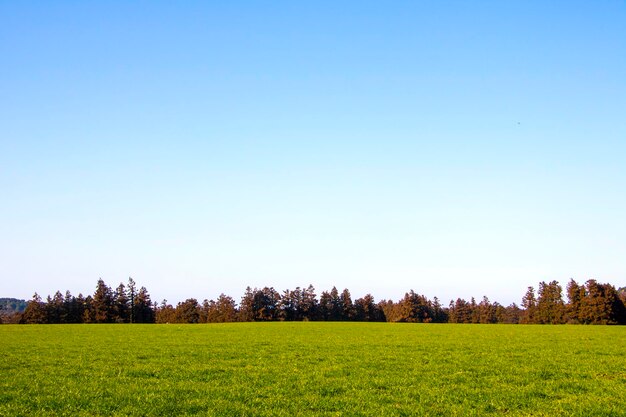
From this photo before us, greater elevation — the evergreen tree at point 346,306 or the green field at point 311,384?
the green field at point 311,384

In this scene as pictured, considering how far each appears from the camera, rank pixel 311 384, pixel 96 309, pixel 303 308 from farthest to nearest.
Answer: pixel 303 308 → pixel 96 309 → pixel 311 384

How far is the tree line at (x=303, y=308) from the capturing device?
131375 millimetres

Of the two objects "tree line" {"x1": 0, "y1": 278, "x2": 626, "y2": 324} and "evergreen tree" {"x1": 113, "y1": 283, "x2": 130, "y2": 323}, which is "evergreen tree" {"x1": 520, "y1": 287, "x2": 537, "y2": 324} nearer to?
"tree line" {"x1": 0, "y1": 278, "x2": 626, "y2": 324}

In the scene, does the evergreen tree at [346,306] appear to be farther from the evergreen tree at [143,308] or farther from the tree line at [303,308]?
the evergreen tree at [143,308]

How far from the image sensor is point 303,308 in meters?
172

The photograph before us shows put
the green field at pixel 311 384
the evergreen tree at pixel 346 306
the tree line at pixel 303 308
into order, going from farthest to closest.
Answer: the evergreen tree at pixel 346 306 → the tree line at pixel 303 308 → the green field at pixel 311 384

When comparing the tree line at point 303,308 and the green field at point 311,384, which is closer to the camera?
the green field at point 311,384

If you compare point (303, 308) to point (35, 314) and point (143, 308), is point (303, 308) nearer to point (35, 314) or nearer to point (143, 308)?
point (143, 308)

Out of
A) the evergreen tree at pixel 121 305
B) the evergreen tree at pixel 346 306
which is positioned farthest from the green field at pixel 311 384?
the evergreen tree at pixel 346 306

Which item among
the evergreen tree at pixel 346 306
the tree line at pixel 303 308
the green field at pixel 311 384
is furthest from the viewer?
the evergreen tree at pixel 346 306

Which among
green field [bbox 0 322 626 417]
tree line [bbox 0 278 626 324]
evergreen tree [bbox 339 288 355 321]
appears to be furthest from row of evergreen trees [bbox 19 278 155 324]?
green field [bbox 0 322 626 417]

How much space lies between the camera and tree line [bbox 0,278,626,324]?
131375mm

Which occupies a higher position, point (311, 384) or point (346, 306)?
point (311, 384)

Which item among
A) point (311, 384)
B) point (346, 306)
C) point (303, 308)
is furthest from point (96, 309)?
point (311, 384)
